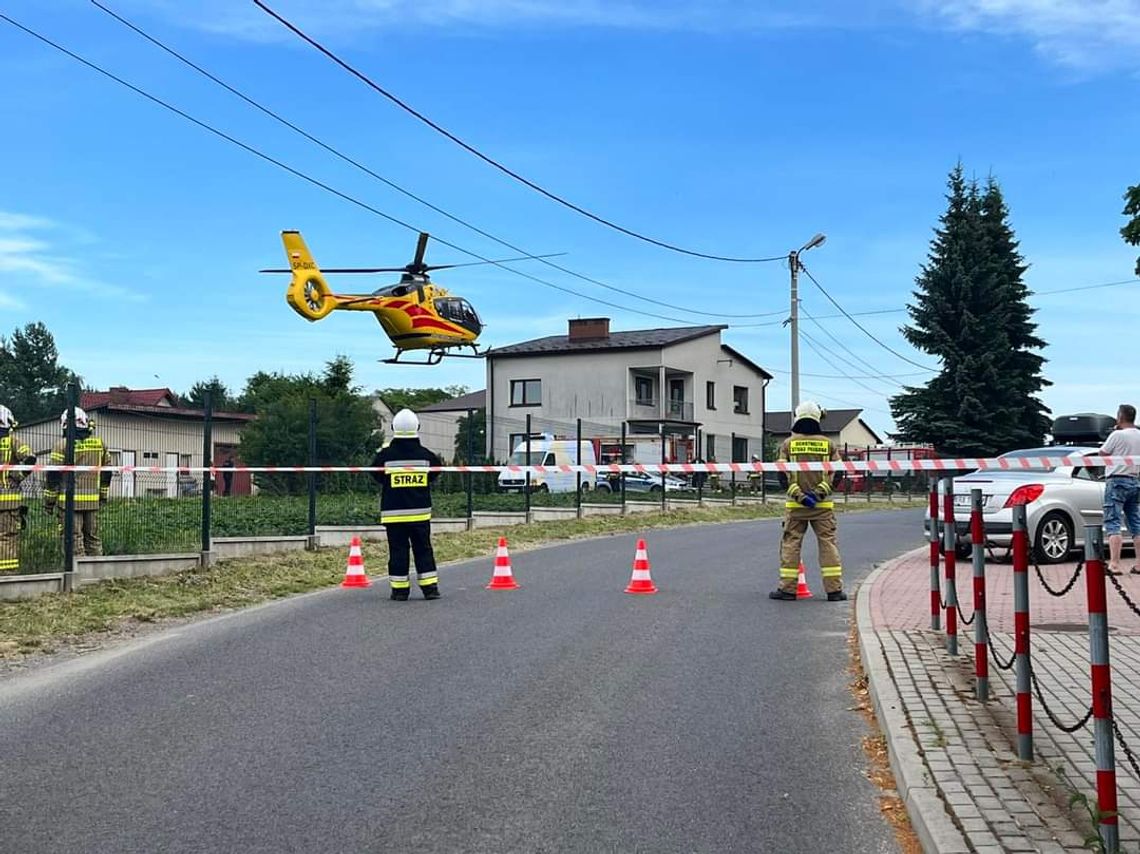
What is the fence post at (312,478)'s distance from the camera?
58.3 feet

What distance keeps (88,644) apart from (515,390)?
53.5 metres

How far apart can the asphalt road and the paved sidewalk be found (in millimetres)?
283

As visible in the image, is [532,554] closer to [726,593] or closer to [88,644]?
[726,593]

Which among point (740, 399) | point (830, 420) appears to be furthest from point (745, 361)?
point (830, 420)

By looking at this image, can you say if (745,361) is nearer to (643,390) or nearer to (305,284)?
(643,390)

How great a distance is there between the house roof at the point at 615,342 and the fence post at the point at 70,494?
46.9 metres

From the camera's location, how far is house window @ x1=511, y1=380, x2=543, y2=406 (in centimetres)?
6197

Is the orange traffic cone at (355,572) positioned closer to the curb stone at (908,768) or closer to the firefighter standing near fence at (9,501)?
the firefighter standing near fence at (9,501)

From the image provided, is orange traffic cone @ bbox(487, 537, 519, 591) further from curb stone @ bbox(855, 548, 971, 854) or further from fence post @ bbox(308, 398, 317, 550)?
fence post @ bbox(308, 398, 317, 550)

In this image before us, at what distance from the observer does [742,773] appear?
5.51 m

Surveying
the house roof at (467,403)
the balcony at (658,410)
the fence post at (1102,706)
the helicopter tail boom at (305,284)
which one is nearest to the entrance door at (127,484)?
the fence post at (1102,706)

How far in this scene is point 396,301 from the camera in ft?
97.2

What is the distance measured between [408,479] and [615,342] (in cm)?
4979

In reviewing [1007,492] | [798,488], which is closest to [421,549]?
[798,488]
